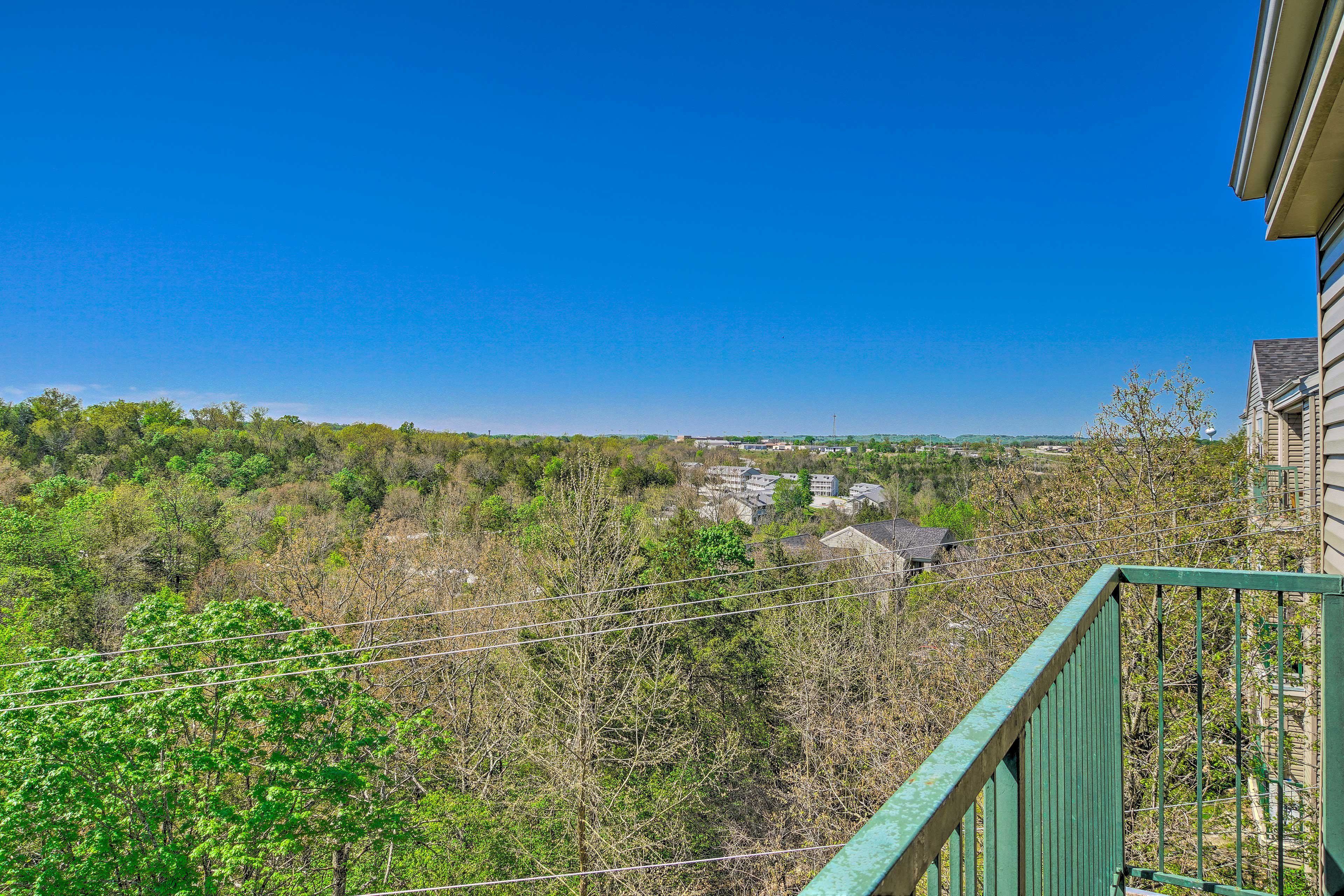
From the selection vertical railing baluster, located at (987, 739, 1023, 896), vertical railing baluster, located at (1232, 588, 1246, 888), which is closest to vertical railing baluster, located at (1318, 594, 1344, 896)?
vertical railing baluster, located at (1232, 588, 1246, 888)

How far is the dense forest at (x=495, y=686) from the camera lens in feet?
24.8

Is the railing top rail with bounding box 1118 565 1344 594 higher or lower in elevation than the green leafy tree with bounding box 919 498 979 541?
higher

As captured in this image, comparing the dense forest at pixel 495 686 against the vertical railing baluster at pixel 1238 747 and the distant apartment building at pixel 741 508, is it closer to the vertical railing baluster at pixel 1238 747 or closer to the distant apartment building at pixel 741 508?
the vertical railing baluster at pixel 1238 747

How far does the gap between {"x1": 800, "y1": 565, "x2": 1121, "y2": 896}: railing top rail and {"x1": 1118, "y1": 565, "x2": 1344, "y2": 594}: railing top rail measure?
3.92 ft

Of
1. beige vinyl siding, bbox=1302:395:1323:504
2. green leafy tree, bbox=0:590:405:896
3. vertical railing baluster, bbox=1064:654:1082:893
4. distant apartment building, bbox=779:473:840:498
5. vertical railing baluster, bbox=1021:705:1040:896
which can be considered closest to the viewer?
vertical railing baluster, bbox=1021:705:1040:896

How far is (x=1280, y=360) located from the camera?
12.8 m

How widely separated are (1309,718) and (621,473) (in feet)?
116

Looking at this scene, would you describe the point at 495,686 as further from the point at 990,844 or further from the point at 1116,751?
the point at 990,844

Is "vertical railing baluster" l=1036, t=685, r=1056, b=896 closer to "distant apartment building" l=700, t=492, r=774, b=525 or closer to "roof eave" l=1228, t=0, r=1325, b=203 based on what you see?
"roof eave" l=1228, t=0, r=1325, b=203

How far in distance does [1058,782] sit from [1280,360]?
16748 mm

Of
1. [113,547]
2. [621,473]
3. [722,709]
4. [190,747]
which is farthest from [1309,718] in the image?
[621,473]

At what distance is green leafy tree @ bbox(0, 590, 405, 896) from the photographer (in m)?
6.86

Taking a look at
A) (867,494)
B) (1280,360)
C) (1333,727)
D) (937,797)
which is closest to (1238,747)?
(1333,727)

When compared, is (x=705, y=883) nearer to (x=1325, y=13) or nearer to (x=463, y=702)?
(x=463, y=702)
